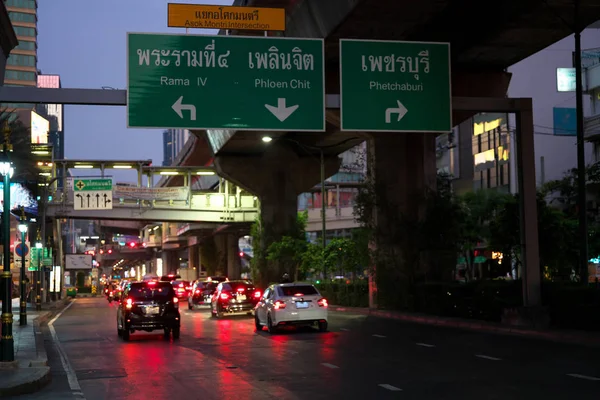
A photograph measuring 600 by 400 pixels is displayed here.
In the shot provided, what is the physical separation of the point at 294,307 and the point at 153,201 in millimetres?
43612

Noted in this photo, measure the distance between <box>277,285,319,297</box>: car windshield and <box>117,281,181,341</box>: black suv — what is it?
3.41 meters

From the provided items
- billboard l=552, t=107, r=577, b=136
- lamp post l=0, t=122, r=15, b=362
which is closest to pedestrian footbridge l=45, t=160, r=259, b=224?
billboard l=552, t=107, r=577, b=136

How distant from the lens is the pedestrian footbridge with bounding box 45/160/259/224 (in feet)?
222

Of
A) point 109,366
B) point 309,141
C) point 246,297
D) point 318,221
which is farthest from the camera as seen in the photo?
point 318,221

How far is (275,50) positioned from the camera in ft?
66.7

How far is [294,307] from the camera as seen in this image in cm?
2716

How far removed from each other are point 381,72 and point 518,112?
559 centimetres

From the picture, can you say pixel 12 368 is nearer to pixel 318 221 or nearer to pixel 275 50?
pixel 275 50

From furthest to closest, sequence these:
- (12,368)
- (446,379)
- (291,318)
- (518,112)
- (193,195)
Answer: (193,195), (291,318), (518,112), (12,368), (446,379)

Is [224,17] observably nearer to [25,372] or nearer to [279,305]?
[279,305]

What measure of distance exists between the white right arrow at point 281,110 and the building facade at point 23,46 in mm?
126713

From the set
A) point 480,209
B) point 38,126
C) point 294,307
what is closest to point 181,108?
point 294,307

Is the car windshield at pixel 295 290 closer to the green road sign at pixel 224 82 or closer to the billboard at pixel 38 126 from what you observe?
the green road sign at pixel 224 82

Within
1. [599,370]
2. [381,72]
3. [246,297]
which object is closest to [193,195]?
[246,297]
